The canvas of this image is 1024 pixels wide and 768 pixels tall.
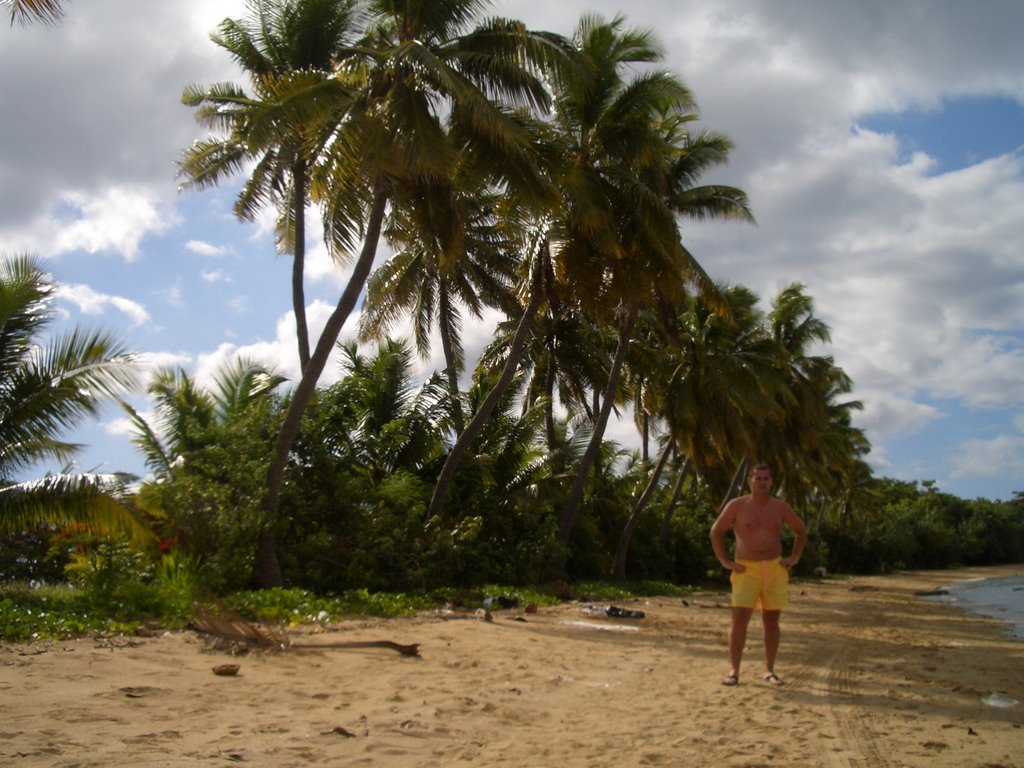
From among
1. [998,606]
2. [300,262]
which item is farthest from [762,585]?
[998,606]

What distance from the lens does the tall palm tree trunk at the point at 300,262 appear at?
1446 cm

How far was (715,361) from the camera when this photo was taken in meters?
24.4

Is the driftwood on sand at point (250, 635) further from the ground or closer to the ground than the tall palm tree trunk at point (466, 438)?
closer to the ground

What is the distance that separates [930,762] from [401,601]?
8.50m

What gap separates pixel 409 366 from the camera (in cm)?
1833

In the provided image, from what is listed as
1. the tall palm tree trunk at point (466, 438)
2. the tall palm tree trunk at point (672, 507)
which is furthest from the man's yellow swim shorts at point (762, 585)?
the tall palm tree trunk at point (672, 507)

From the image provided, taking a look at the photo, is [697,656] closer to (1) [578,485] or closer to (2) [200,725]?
(2) [200,725]

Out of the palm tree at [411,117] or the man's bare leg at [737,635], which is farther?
the palm tree at [411,117]

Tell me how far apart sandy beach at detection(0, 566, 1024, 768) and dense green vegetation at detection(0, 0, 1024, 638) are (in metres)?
1.85

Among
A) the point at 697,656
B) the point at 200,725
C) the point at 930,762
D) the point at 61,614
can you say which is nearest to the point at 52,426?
the point at 61,614

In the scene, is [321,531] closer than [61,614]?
No

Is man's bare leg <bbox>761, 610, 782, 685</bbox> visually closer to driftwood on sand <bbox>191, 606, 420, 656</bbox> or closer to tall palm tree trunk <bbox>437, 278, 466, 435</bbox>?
driftwood on sand <bbox>191, 606, 420, 656</bbox>

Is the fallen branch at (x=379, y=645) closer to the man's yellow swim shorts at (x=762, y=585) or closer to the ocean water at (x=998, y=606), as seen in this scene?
the man's yellow swim shorts at (x=762, y=585)

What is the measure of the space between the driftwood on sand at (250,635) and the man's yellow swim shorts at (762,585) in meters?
2.76
